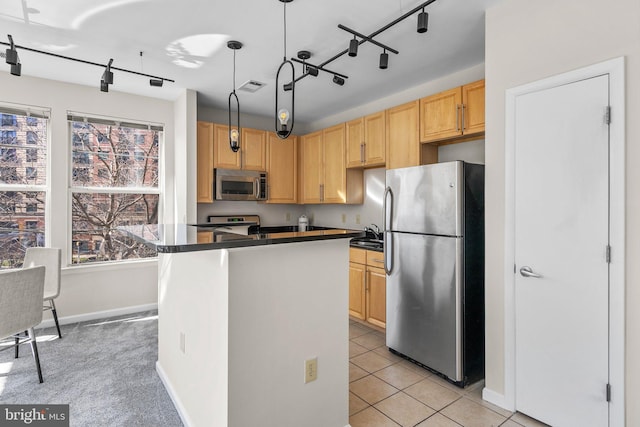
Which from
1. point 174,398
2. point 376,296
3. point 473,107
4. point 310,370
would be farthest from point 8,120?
point 473,107

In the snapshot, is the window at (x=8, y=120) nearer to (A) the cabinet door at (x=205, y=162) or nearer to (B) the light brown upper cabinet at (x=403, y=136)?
(A) the cabinet door at (x=205, y=162)

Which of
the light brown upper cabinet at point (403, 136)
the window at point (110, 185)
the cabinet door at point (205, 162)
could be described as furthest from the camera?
the cabinet door at point (205, 162)

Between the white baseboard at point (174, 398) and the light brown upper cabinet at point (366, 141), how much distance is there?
2887mm

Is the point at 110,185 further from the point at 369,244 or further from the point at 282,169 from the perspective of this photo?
the point at 369,244

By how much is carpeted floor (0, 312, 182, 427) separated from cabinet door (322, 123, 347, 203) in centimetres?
262

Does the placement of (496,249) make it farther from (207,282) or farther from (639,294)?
(207,282)

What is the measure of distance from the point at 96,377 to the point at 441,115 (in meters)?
3.65

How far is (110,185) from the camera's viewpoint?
3.98 m

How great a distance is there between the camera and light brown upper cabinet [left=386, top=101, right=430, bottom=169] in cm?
335

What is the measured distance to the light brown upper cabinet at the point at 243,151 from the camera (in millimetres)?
4234

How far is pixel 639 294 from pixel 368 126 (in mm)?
2860

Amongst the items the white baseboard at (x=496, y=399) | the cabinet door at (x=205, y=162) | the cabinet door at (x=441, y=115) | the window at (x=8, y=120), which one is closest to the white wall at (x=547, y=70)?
the white baseboard at (x=496, y=399)

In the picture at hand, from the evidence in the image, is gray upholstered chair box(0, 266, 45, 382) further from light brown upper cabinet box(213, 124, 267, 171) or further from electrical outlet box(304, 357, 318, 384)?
light brown upper cabinet box(213, 124, 267, 171)

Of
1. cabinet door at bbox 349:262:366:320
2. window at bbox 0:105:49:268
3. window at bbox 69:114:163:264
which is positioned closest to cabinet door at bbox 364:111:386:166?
cabinet door at bbox 349:262:366:320
